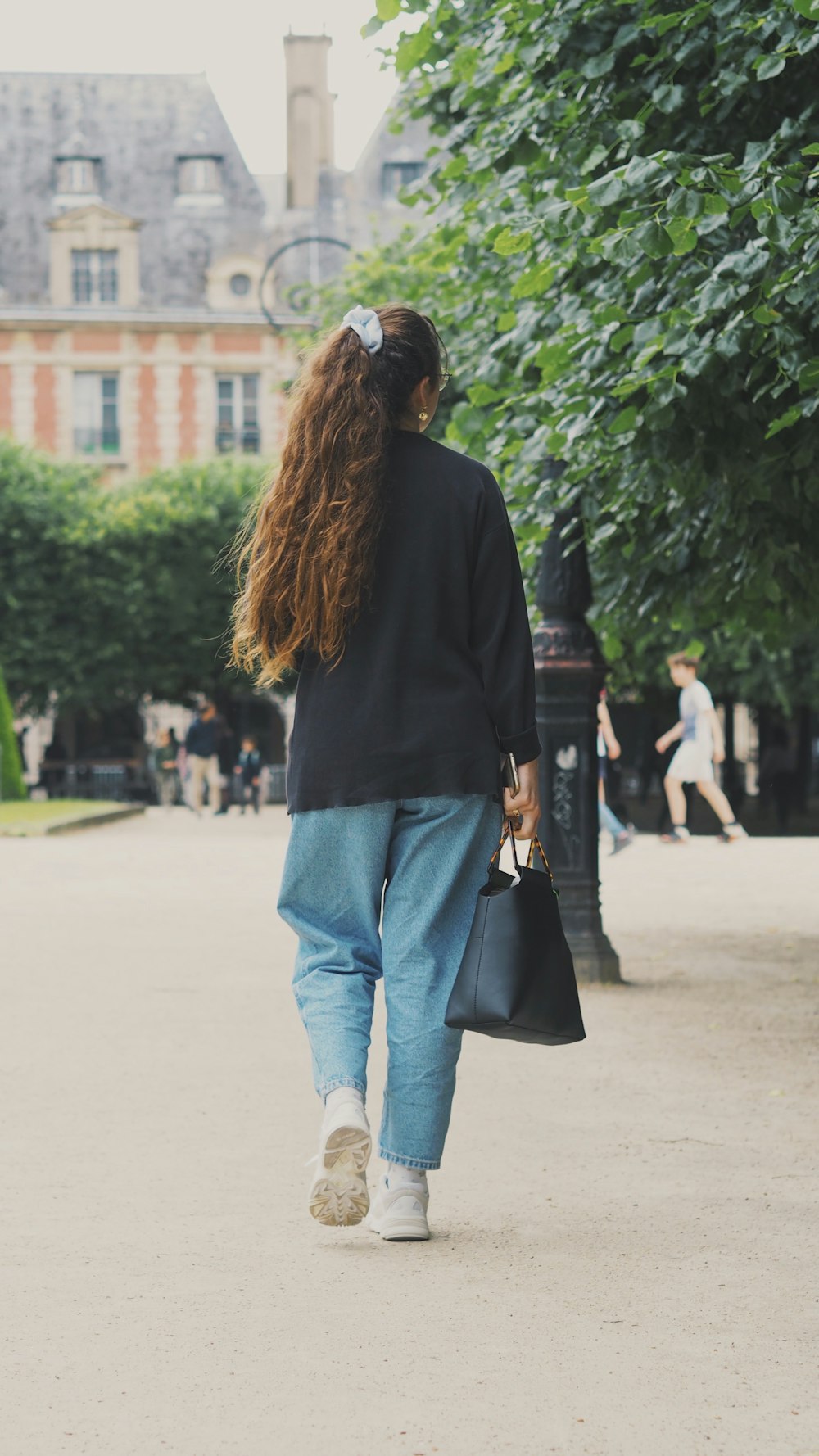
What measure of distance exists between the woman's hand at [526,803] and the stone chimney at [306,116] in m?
50.1

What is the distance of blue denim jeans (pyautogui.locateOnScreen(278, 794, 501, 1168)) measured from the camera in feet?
14.2

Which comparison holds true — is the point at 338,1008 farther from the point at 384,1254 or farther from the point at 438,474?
the point at 438,474

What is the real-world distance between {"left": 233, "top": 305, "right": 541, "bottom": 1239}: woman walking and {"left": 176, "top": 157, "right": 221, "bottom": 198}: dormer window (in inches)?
1967

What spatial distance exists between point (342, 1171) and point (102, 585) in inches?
1485

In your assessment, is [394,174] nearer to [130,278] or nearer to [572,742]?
[130,278]

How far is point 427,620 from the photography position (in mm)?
4309

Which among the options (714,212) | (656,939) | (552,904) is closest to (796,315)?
(714,212)

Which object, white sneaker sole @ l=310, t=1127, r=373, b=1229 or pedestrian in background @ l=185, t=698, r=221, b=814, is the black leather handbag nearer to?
white sneaker sole @ l=310, t=1127, r=373, b=1229

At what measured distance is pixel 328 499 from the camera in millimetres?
4355

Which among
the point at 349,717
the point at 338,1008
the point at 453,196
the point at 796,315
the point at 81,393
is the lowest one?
the point at 338,1008

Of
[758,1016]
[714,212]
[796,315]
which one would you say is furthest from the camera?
[758,1016]

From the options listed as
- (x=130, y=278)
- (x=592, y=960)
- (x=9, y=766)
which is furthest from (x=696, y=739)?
(x=130, y=278)

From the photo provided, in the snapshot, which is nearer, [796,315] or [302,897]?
[302,897]

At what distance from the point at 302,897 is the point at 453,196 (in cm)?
523
